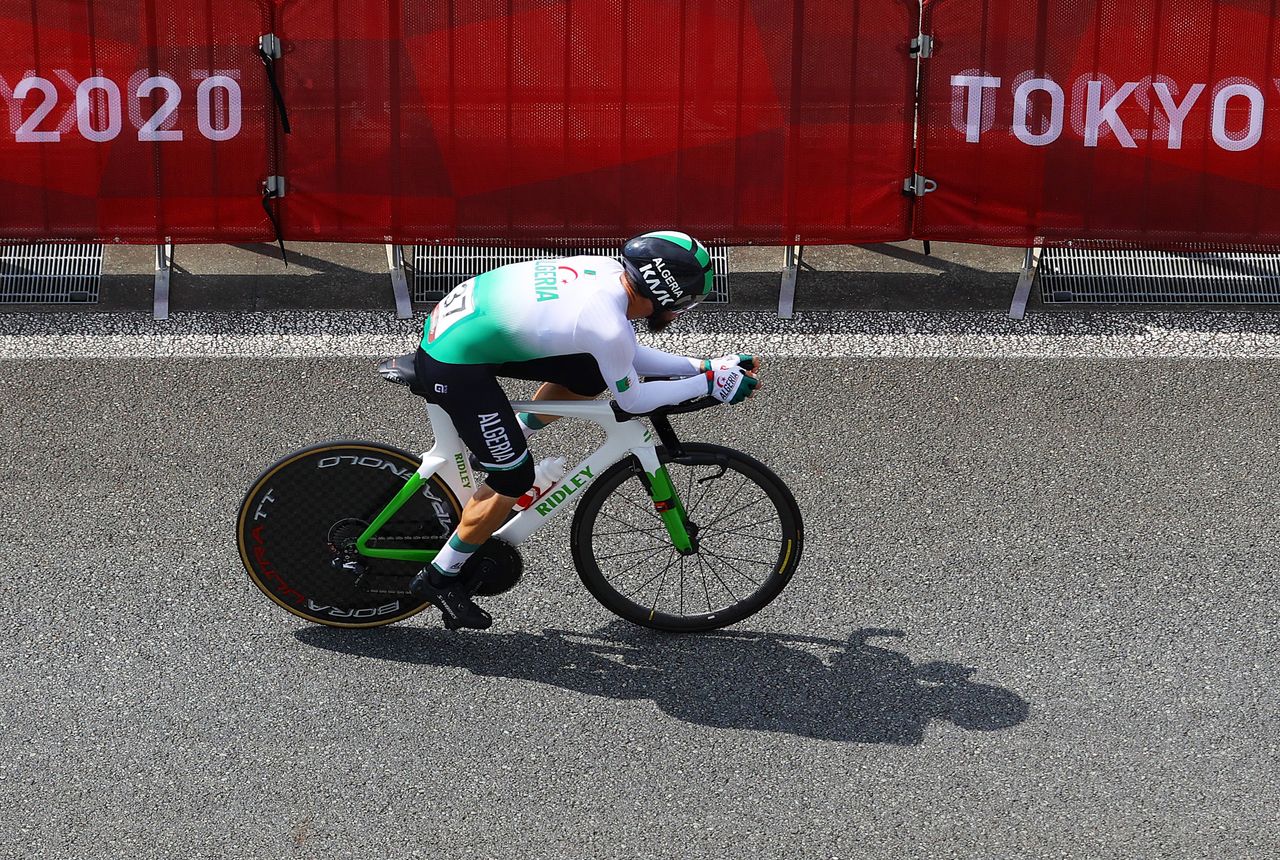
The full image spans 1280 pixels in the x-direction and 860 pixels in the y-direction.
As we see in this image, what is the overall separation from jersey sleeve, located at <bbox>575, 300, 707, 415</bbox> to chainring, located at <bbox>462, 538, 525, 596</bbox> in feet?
2.42

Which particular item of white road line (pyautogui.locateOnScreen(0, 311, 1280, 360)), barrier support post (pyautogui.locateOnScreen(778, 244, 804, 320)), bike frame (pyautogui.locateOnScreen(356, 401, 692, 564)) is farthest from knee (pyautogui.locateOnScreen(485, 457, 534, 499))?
barrier support post (pyautogui.locateOnScreen(778, 244, 804, 320))

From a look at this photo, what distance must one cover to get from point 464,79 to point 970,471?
11.8ft

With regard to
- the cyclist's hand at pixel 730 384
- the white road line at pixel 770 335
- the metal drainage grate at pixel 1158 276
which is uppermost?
the cyclist's hand at pixel 730 384

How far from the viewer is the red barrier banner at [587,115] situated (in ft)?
29.1

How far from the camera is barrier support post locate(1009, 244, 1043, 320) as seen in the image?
895 cm

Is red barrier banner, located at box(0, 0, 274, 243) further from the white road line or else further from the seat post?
the seat post

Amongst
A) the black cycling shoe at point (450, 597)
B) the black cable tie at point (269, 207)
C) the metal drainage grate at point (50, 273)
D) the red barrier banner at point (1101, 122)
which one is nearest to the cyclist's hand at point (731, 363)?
the black cycling shoe at point (450, 597)

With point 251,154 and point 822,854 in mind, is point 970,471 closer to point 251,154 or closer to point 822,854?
point 822,854

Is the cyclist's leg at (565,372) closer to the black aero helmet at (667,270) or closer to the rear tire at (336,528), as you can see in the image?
the black aero helmet at (667,270)

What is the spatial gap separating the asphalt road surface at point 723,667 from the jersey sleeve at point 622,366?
40.4 inches

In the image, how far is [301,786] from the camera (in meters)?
5.32

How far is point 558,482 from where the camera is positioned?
5906 millimetres

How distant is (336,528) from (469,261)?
3.62 m

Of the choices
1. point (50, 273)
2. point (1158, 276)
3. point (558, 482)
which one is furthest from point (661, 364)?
point (50, 273)
